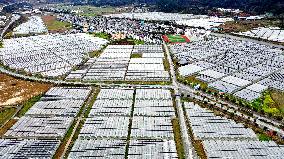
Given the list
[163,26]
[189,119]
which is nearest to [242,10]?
[163,26]

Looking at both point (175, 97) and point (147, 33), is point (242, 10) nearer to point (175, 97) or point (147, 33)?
point (147, 33)

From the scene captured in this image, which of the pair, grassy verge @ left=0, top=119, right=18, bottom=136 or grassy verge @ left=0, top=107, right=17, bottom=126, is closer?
grassy verge @ left=0, top=119, right=18, bottom=136

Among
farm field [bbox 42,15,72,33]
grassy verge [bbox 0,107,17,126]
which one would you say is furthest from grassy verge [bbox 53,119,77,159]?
farm field [bbox 42,15,72,33]

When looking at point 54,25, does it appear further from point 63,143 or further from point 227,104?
point 63,143

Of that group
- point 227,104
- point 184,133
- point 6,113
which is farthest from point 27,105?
point 227,104

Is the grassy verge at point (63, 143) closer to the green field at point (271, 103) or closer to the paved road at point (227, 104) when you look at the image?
the paved road at point (227, 104)

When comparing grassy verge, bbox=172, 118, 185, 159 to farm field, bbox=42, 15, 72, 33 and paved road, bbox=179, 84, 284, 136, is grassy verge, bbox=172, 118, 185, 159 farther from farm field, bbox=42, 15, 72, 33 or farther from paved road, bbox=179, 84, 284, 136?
farm field, bbox=42, 15, 72, 33

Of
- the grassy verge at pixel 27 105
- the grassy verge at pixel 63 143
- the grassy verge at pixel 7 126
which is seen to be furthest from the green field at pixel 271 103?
the grassy verge at pixel 7 126
